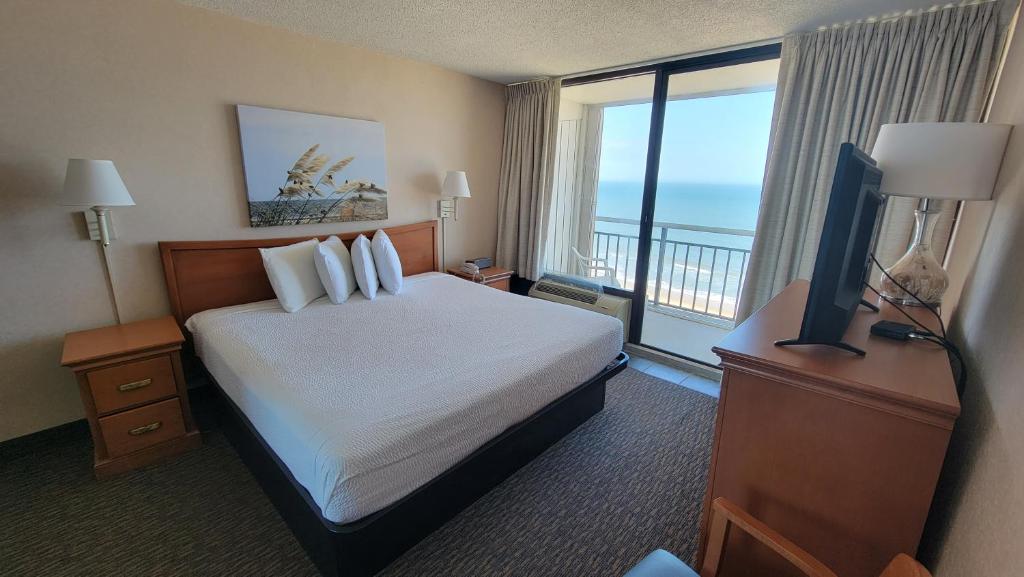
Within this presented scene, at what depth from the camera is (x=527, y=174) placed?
13.6ft

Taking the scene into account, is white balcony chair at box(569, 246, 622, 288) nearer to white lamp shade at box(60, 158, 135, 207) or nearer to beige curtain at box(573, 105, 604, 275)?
beige curtain at box(573, 105, 604, 275)

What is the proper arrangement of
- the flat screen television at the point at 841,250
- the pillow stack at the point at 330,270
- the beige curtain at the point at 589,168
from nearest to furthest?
the flat screen television at the point at 841,250
the pillow stack at the point at 330,270
the beige curtain at the point at 589,168

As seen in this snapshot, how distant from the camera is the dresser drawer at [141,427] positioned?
204cm

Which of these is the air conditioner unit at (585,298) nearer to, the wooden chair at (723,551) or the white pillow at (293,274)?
the white pillow at (293,274)

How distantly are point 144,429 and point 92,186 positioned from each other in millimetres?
1272

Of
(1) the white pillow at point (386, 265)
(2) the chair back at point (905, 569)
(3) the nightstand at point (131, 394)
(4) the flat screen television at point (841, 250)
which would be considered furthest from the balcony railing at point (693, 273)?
(3) the nightstand at point (131, 394)

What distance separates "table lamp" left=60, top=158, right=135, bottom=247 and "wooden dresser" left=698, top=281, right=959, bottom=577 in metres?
2.87

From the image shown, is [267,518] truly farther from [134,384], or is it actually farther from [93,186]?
[93,186]

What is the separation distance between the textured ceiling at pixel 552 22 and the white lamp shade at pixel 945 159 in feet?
3.93

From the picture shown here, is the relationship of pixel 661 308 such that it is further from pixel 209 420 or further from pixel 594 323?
Answer: pixel 209 420

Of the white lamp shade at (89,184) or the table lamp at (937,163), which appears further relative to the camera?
the white lamp shade at (89,184)

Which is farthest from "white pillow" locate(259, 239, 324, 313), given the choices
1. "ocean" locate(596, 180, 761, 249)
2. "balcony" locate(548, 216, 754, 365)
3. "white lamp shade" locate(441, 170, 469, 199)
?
"ocean" locate(596, 180, 761, 249)

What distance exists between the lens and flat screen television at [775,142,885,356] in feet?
3.55

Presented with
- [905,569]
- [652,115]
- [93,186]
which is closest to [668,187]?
[652,115]
